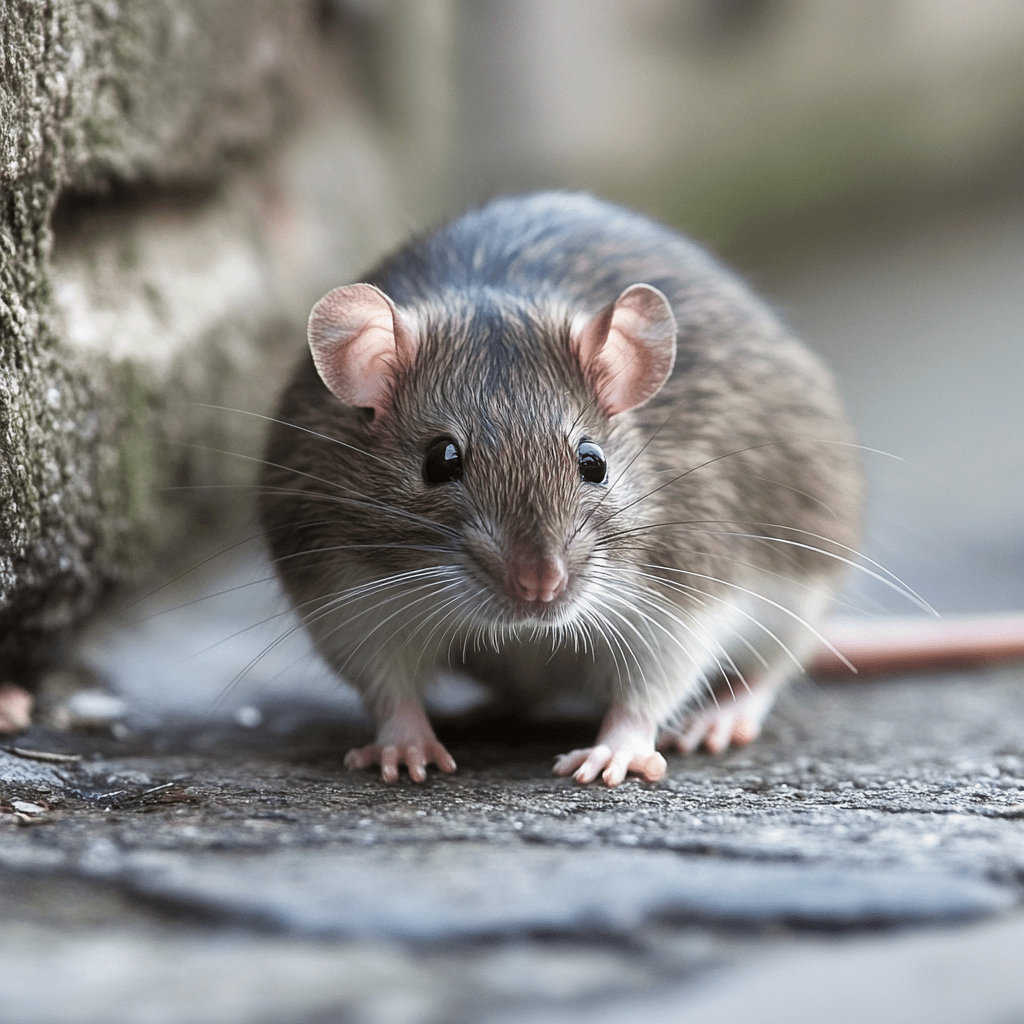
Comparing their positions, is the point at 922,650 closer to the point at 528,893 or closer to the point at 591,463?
the point at 591,463

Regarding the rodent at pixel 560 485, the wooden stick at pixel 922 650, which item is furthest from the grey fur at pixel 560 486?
the wooden stick at pixel 922 650

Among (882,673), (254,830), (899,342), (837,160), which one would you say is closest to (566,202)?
(882,673)

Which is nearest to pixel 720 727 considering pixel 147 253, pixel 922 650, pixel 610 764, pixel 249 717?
pixel 610 764

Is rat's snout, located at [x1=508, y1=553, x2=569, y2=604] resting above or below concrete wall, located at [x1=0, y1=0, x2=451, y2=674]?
below

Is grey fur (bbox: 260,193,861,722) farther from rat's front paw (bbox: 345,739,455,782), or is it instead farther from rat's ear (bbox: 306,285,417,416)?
rat's front paw (bbox: 345,739,455,782)

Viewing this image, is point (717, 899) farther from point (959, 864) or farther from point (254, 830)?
point (254, 830)

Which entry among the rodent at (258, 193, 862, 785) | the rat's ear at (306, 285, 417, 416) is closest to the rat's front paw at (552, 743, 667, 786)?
the rodent at (258, 193, 862, 785)
